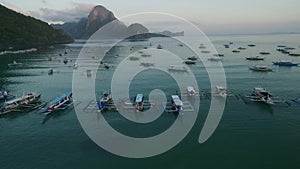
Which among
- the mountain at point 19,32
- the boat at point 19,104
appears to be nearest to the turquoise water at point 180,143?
the boat at point 19,104

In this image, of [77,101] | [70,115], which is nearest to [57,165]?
[70,115]

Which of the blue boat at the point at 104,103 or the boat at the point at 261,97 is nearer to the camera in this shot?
the blue boat at the point at 104,103

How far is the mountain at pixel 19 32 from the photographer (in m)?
147

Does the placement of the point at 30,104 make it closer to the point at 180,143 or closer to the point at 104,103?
the point at 104,103

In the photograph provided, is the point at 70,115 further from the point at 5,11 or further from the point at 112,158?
the point at 5,11

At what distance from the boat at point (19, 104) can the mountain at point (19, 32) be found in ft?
361

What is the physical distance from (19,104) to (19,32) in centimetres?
14362

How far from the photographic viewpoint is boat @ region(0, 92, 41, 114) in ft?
127

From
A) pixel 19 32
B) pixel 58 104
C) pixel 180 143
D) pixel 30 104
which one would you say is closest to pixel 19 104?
pixel 30 104

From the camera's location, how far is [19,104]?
4038 cm

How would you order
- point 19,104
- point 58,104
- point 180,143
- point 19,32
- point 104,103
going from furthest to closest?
point 19,32, point 19,104, point 104,103, point 58,104, point 180,143

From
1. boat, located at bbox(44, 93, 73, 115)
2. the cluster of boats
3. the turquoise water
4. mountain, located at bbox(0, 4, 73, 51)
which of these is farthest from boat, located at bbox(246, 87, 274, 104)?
mountain, located at bbox(0, 4, 73, 51)

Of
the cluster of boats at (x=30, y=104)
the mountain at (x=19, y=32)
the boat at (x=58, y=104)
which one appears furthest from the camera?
the mountain at (x=19, y=32)

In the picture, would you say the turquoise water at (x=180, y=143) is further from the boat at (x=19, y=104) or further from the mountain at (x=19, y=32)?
the mountain at (x=19, y=32)
